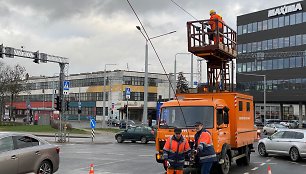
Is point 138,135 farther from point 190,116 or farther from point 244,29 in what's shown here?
point 244,29

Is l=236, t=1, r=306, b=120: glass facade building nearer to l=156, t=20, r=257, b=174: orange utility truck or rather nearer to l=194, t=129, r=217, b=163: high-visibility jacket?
l=156, t=20, r=257, b=174: orange utility truck

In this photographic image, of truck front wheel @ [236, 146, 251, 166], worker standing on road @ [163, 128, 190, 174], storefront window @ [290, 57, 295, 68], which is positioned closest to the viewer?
worker standing on road @ [163, 128, 190, 174]

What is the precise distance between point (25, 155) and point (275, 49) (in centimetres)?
6641

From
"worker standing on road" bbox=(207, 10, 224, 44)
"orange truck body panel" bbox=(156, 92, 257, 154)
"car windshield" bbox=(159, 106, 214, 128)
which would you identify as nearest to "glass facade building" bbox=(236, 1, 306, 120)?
"orange truck body panel" bbox=(156, 92, 257, 154)

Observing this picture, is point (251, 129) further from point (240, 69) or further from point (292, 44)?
point (240, 69)

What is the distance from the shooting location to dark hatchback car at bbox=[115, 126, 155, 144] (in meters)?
32.1

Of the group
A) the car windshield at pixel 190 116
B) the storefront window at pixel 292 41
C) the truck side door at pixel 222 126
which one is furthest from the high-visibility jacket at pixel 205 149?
the storefront window at pixel 292 41

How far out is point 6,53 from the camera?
1523 inches

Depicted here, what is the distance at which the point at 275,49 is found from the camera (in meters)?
71.8

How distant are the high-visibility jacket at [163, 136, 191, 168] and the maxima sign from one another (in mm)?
63468

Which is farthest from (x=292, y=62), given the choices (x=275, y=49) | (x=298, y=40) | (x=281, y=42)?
(x=275, y=49)

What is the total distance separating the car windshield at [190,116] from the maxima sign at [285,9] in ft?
196

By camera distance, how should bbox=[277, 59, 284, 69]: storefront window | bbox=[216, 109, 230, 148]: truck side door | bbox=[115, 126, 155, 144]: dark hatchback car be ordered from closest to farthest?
bbox=[216, 109, 230, 148]: truck side door
bbox=[115, 126, 155, 144]: dark hatchback car
bbox=[277, 59, 284, 69]: storefront window

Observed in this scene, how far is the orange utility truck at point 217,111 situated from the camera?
12977 millimetres
